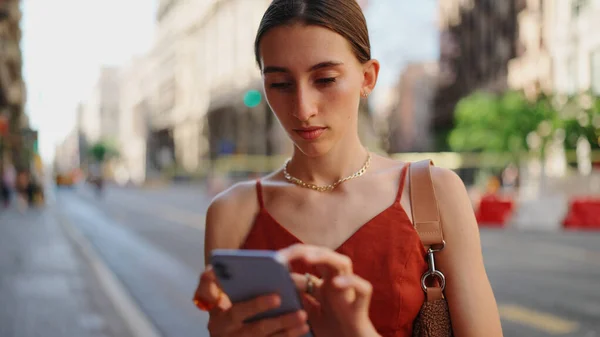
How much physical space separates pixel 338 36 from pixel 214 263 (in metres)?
0.55

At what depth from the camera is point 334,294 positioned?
127 centimetres

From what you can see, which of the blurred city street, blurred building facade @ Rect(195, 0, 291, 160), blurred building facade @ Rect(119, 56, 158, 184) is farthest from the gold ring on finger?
blurred building facade @ Rect(119, 56, 158, 184)

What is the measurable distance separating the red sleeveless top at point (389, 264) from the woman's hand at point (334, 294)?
10 centimetres

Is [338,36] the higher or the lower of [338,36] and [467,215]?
the higher

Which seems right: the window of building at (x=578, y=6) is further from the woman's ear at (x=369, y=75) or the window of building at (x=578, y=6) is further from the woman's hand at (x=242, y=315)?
the woman's hand at (x=242, y=315)

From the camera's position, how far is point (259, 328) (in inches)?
52.5

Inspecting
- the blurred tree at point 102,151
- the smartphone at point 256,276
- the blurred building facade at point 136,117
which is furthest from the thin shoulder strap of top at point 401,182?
the blurred tree at point 102,151

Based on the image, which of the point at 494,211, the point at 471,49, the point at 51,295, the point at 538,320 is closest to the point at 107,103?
the point at 471,49

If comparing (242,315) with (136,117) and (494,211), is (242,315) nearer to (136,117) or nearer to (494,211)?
(494,211)

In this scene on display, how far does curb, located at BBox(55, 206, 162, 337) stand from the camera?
267 inches

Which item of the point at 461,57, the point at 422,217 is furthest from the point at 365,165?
the point at 461,57

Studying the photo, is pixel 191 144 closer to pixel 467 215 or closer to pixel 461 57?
pixel 461 57

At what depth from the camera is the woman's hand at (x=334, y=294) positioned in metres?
1.23

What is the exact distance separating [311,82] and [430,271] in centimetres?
46
